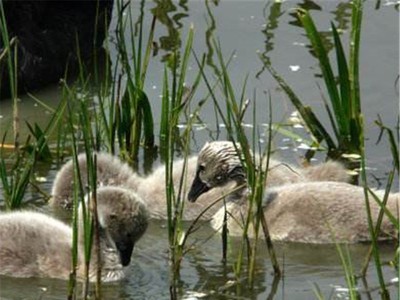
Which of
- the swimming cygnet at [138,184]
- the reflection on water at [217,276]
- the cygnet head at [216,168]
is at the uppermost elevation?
the cygnet head at [216,168]

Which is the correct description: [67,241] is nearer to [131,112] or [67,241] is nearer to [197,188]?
[197,188]

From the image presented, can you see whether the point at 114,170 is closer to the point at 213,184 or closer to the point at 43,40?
the point at 213,184

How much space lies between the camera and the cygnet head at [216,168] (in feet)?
25.7

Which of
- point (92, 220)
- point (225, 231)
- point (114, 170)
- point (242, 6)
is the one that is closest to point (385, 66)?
point (242, 6)

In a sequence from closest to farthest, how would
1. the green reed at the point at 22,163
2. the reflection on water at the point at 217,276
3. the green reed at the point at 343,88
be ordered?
the reflection on water at the point at 217,276
the green reed at the point at 22,163
the green reed at the point at 343,88

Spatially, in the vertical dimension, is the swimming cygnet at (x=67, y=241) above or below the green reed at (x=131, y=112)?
below

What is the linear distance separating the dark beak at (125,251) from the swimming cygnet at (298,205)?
21.5 inches

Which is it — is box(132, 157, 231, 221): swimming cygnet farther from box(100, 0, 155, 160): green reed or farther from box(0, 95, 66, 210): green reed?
box(0, 95, 66, 210): green reed

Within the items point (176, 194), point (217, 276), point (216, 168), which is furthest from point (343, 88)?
point (217, 276)

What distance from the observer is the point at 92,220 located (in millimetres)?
6082

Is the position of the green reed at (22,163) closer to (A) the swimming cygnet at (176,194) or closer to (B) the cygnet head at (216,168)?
(A) the swimming cygnet at (176,194)

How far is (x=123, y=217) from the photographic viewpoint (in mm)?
6984

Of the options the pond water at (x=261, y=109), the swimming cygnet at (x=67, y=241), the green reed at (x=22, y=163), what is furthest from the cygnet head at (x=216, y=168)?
the swimming cygnet at (x=67, y=241)

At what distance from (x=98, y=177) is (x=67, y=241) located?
98cm
